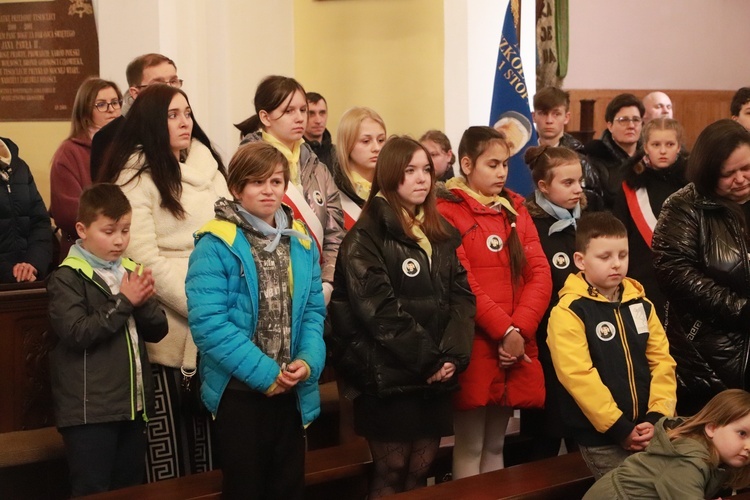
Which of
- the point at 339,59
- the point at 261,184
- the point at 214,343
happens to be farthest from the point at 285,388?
the point at 339,59

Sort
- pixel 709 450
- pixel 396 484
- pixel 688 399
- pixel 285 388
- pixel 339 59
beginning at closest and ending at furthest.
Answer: pixel 709 450, pixel 285 388, pixel 396 484, pixel 688 399, pixel 339 59

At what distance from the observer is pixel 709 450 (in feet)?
10.0

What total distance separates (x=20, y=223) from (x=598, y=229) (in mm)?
2888

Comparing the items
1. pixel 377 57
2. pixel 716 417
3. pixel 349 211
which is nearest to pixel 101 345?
pixel 349 211

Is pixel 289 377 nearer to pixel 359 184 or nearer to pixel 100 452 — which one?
pixel 100 452

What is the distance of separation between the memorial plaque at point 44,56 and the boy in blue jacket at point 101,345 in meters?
3.05

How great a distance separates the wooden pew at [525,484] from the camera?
348 centimetres

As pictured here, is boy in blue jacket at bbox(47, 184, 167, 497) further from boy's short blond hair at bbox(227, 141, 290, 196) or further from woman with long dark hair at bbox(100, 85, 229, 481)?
boy's short blond hair at bbox(227, 141, 290, 196)

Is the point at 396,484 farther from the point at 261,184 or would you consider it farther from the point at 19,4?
the point at 19,4

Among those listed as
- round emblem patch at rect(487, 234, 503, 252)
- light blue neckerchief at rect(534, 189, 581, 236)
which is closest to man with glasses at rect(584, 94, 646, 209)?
light blue neckerchief at rect(534, 189, 581, 236)

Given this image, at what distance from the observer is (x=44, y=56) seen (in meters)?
6.41

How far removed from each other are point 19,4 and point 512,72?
319cm

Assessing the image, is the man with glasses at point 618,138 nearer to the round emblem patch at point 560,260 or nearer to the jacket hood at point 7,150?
the round emblem patch at point 560,260

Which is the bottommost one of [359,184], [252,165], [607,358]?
[607,358]
